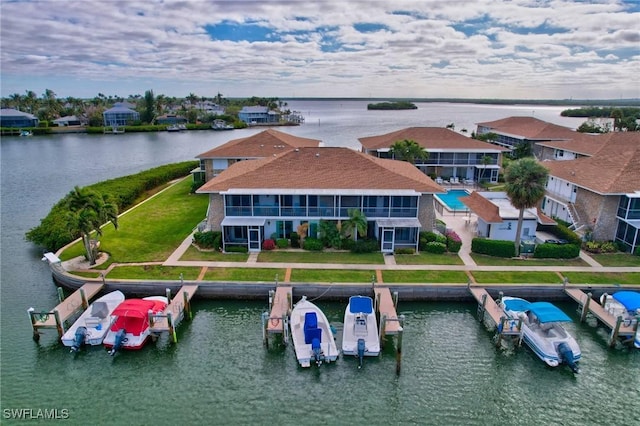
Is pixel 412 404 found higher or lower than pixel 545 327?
lower

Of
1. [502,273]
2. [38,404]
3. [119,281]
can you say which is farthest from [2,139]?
[502,273]

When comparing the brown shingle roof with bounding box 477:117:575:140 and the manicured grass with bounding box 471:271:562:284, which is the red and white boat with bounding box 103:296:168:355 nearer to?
the manicured grass with bounding box 471:271:562:284

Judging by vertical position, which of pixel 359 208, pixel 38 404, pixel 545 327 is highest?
pixel 359 208

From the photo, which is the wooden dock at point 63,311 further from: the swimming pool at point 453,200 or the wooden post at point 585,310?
the swimming pool at point 453,200

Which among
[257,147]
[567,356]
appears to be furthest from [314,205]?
[257,147]

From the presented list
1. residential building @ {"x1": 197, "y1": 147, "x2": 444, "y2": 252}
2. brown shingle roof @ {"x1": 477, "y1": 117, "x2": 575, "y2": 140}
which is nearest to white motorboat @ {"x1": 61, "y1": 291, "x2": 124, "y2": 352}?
residential building @ {"x1": 197, "y1": 147, "x2": 444, "y2": 252}

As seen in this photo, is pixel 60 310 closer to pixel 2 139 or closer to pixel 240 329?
pixel 240 329

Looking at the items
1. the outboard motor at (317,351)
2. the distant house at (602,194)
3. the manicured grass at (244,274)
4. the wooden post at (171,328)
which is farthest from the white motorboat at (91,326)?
the distant house at (602,194)
